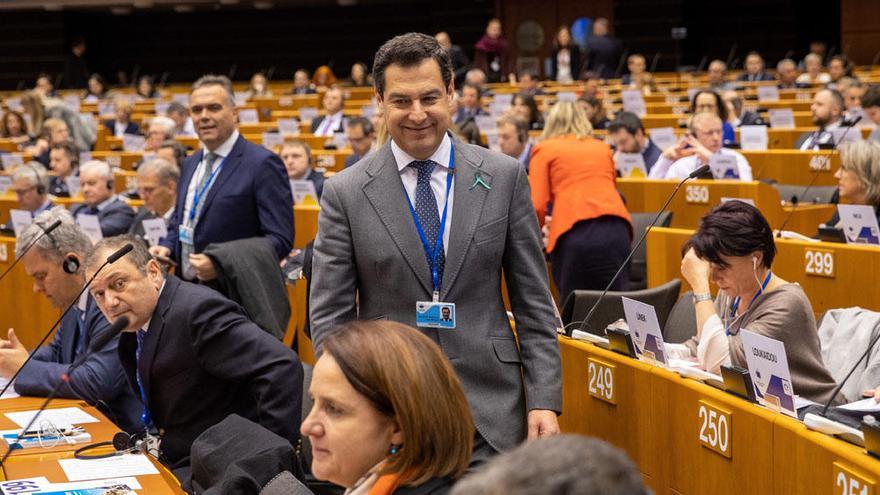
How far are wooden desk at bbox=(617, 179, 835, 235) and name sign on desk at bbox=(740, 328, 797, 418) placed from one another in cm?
400

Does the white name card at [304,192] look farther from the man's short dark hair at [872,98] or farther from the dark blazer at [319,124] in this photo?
the dark blazer at [319,124]

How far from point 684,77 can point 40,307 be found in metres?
12.7

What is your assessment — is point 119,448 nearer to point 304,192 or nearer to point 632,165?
point 304,192

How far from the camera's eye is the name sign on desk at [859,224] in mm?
5090

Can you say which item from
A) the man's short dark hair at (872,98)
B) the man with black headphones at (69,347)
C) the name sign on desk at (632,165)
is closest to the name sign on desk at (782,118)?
the man's short dark hair at (872,98)

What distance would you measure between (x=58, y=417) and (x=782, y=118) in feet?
28.3

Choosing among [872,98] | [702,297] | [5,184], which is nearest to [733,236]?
[702,297]

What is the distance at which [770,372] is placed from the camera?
2.78 metres

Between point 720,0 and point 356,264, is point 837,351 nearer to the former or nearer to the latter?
point 356,264

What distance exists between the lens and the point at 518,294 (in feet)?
8.79

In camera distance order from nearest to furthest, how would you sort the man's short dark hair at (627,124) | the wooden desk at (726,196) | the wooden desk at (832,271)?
the wooden desk at (832,271)
the wooden desk at (726,196)
the man's short dark hair at (627,124)

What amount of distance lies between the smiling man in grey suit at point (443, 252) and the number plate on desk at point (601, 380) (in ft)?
2.51

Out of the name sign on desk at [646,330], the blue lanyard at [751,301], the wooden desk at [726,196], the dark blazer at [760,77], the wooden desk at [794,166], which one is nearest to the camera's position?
the name sign on desk at [646,330]

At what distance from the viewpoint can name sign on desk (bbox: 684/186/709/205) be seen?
7016mm
